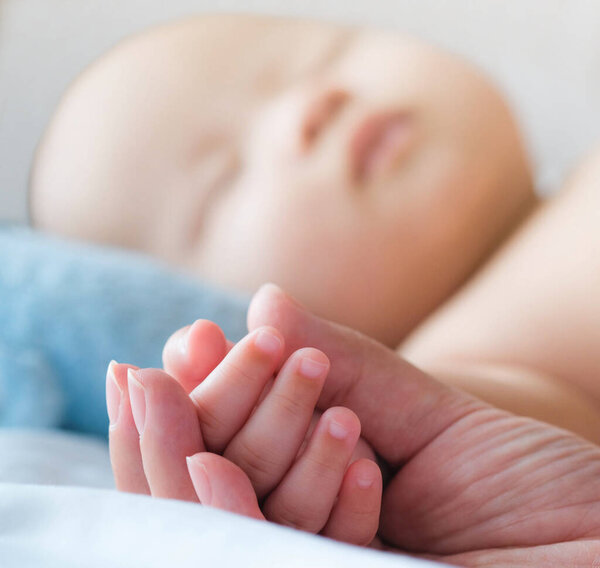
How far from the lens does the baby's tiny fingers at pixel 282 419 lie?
0.41m

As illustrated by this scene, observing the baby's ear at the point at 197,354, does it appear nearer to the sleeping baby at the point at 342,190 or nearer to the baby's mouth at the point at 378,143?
the sleeping baby at the point at 342,190

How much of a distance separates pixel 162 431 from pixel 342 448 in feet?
0.31

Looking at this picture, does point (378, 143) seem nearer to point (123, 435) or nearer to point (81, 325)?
point (81, 325)

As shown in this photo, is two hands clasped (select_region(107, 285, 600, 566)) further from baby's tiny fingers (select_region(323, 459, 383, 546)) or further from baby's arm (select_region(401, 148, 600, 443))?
baby's arm (select_region(401, 148, 600, 443))

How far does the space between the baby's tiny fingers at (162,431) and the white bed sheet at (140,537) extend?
6 centimetres

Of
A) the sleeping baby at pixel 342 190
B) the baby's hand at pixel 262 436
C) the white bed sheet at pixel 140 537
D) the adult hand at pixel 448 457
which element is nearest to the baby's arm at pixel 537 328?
the sleeping baby at pixel 342 190

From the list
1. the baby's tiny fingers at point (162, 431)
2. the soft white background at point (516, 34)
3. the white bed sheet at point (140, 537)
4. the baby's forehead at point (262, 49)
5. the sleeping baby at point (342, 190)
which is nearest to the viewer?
the white bed sheet at point (140, 537)

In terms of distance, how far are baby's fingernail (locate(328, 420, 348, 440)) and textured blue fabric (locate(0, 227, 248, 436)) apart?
281 millimetres

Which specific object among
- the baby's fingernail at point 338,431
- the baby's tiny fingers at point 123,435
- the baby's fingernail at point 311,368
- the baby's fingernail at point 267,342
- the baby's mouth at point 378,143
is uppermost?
the baby's mouth at point 378,143

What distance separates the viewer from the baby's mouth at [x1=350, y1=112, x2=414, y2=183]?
33.2 inches

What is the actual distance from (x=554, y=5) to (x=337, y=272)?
751mm

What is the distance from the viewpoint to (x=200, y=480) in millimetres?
381

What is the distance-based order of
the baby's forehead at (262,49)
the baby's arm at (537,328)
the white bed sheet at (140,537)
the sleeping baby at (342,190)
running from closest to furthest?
the white bed sheet at (140,537), the baby's arm at (537,328), the sleeping baby at (342,190), the baby's forehead at (262,49)

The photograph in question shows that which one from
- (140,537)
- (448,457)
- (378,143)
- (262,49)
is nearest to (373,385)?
(448,457)
